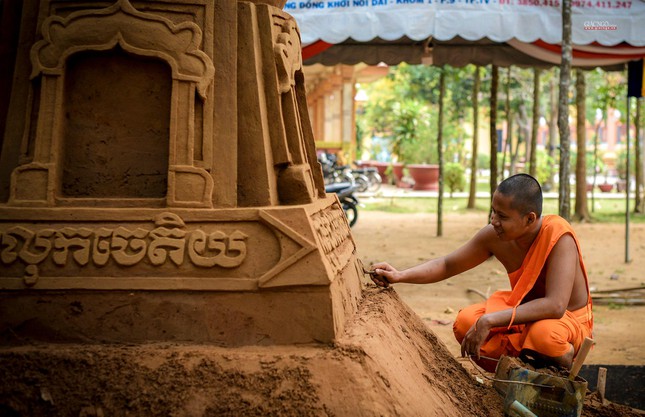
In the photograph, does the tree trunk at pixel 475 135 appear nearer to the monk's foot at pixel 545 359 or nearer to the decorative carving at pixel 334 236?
the decorative carving at pixel 334 236

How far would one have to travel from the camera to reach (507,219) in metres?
3.36

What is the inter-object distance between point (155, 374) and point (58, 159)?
38.5 inches

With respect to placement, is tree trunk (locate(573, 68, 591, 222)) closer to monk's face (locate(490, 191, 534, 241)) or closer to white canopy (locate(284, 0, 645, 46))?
white canopy (locate(284, 0, 645, 46))

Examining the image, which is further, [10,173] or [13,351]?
[10,173]

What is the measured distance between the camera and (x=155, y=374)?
2643mm

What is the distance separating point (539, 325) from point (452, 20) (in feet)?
14.2

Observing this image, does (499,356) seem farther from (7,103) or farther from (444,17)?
(444,17)

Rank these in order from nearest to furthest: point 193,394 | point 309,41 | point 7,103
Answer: point 193,394 < point 7,103 < point 309,41

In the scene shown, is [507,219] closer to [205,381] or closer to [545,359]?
[545,359]

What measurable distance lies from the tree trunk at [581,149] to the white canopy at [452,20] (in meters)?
6.01

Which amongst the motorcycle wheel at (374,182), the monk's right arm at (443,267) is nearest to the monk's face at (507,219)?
the monk's right arm at (443,267)

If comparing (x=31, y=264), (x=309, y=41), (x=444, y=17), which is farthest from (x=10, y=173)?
(x=444, y=17)

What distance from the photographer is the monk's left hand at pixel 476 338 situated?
10.6 feet

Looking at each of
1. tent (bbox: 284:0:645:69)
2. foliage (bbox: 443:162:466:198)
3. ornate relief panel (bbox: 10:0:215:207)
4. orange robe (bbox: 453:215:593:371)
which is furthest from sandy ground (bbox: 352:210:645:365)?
foliage (bbox: 443:162:466:198)
